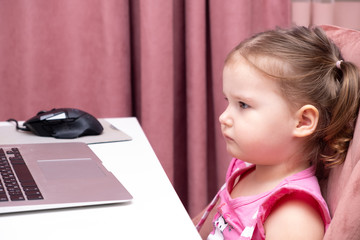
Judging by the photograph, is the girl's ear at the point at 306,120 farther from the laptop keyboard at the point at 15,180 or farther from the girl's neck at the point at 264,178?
the laptop keyboard at the point at 15,180

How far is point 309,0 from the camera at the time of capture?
1.86 metres

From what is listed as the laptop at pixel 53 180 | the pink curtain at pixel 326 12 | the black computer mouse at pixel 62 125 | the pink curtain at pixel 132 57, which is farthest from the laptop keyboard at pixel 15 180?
the pink curtain at pixel 326 12

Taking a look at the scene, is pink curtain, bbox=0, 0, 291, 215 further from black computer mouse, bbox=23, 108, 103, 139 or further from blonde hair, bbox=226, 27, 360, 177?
blonde hair, bbox=226, 27, 360, 177

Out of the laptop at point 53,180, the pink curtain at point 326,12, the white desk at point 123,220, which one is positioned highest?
the pink curtain at point 326,12

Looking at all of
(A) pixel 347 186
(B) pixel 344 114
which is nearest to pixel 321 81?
(B) pixel 344 114

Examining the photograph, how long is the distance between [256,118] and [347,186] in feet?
0.73

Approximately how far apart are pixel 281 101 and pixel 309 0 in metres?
1.04

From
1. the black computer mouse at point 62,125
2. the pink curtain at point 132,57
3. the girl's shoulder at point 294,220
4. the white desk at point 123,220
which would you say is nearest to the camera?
the white desk at point 123,220

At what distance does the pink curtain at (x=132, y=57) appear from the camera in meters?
1.75

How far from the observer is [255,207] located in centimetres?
97

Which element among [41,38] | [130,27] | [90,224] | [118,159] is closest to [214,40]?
[130,27]

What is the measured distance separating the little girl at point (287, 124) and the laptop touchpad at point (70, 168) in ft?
0.85

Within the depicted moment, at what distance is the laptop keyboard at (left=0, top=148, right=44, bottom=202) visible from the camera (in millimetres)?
Result: 813

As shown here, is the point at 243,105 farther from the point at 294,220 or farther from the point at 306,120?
the point at 294,220
